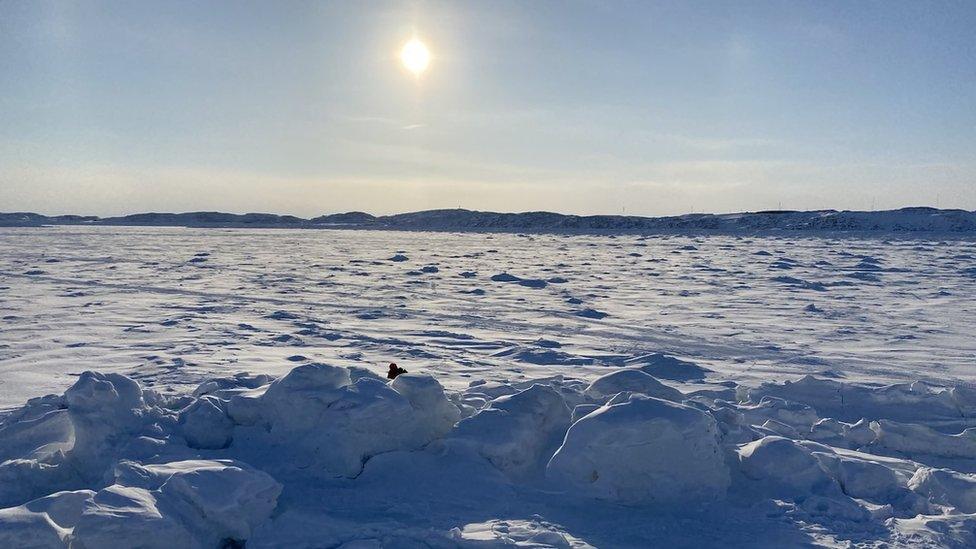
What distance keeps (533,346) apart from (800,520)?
380 cm

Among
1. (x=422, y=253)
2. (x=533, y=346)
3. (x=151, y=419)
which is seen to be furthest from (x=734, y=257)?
(x=151, y=419)

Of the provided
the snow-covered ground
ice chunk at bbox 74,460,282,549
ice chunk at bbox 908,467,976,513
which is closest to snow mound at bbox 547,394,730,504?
the snow-covered ground

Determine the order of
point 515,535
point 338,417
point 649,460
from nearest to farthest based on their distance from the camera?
point 515,535 < point 649,460 < point 338,417

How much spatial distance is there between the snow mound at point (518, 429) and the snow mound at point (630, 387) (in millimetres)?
435

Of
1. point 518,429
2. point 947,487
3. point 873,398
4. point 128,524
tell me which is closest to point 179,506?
point 128,524

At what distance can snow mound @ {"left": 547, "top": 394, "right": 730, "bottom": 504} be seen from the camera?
9.65 ft

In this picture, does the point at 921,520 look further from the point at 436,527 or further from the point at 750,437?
the point at 436,527

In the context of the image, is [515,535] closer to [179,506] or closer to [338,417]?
[338,417]

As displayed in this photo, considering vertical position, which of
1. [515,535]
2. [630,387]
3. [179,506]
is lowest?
[515,535]

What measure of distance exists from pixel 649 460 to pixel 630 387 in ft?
3.58

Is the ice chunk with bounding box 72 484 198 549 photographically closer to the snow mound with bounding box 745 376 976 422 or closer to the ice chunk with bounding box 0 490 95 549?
the ice chunk with bounding box 0 490 95 549

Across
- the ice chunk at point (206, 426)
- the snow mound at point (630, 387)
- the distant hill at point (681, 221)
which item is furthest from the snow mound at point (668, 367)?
the distant hill at point (681, 221)

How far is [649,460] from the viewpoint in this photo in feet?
9.70

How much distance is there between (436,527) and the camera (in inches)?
107
